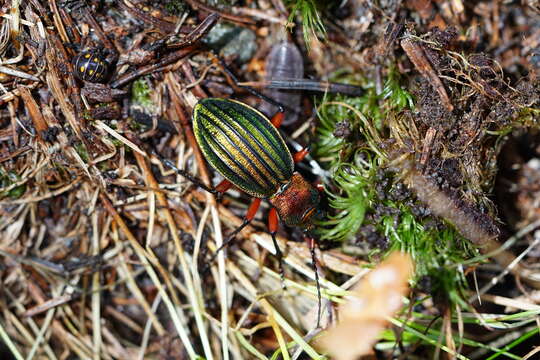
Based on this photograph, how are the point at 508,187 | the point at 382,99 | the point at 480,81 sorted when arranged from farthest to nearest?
the point at 508,187 < the point at 382,99 < the point at 480,81

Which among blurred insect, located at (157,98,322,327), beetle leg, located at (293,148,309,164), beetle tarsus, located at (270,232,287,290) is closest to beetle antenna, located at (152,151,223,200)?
blurred insect, located at (157,98,322,327)

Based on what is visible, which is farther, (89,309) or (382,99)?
(89,309)

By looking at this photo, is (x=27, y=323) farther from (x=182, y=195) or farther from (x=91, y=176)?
(x=182, y=195)

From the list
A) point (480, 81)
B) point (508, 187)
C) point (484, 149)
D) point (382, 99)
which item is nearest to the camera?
point (480, 81)

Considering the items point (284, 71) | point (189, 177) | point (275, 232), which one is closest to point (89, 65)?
point (189, 177)

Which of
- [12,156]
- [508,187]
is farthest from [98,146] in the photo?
[508,187]

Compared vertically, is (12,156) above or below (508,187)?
above

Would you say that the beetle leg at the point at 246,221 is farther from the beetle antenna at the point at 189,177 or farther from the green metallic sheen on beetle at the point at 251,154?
the beetle antenna at the point at 189,177

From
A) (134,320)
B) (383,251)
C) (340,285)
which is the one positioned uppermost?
(383,251)
